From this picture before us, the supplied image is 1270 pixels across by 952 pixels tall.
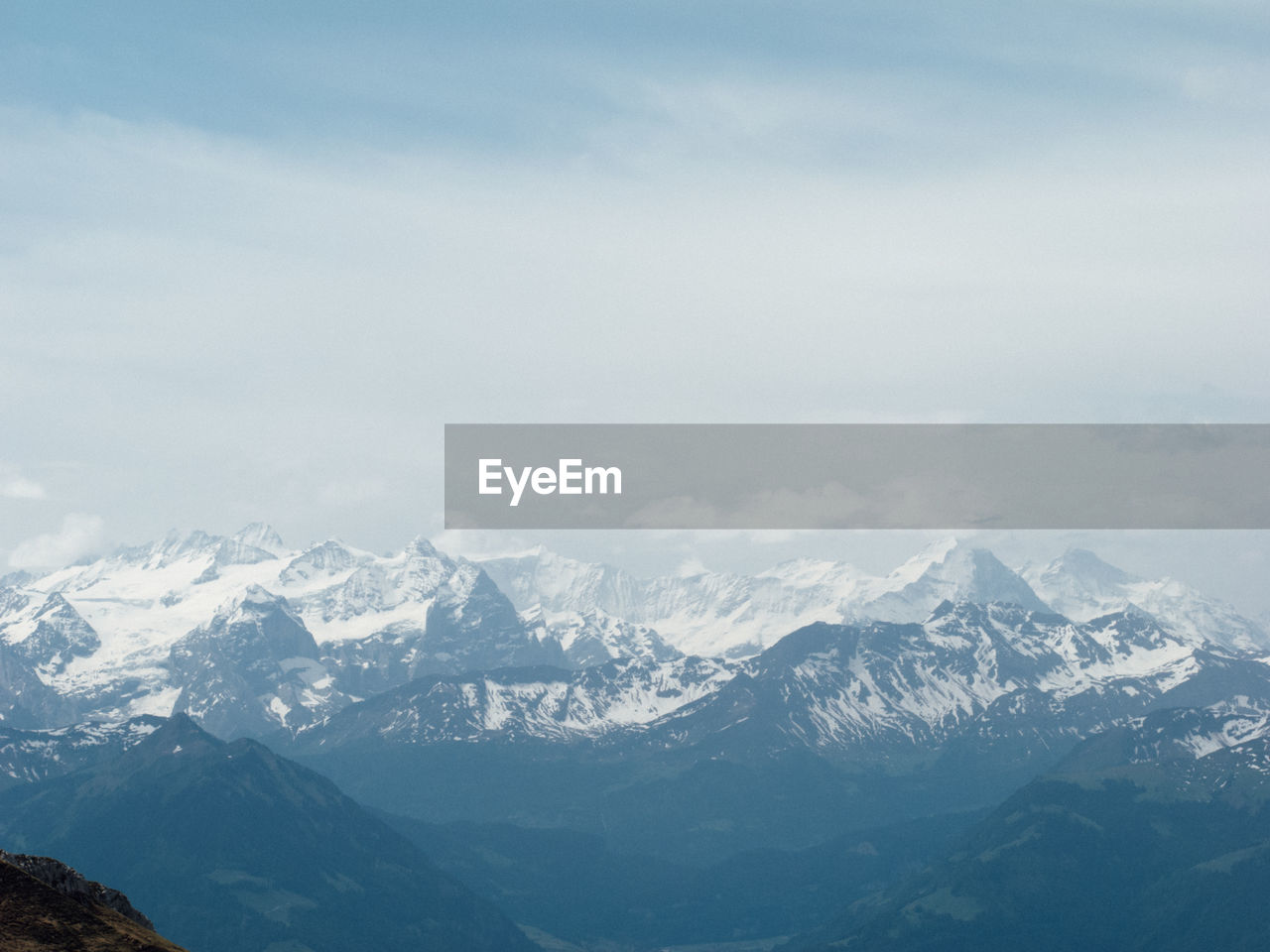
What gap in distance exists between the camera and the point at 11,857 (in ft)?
601

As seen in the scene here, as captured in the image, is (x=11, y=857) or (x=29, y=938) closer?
(x=29, y=938)

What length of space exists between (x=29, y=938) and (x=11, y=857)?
16500mm

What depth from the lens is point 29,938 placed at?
169250 millimetres

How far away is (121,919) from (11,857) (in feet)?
Result: 47.3

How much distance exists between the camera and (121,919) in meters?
182

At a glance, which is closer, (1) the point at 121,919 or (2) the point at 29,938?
(2) the point at 29,938

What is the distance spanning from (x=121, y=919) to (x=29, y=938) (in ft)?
47.3
